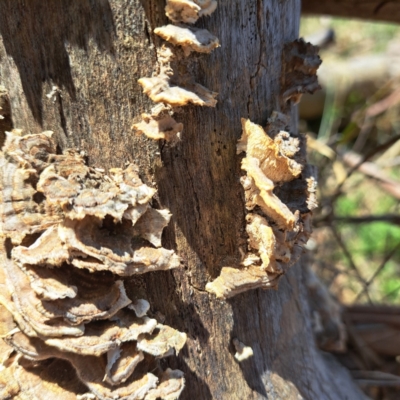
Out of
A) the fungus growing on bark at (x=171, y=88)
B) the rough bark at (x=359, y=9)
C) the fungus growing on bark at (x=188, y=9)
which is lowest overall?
the fungus growing on bark at (x=171, y=88)

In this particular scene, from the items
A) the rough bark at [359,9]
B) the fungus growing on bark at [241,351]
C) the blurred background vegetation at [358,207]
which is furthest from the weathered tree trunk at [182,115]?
the rough bark at [359,9]

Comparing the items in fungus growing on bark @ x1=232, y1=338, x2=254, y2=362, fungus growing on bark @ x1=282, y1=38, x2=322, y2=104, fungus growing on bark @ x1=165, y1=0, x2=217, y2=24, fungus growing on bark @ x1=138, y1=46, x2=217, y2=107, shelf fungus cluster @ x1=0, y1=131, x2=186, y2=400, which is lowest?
fungus growing on bark @ x1=232, y1=338, x2=254, y2=362

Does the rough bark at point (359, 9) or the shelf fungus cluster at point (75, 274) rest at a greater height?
the rough bark at point (359, 9)

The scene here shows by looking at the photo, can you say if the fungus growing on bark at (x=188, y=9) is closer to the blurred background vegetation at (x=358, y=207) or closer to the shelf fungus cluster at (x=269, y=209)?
the shelf fungus cluster at (x=269, y=209)

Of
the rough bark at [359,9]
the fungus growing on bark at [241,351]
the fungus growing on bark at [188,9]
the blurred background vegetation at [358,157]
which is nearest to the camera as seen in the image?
the fungus growing on bark at [188,9]

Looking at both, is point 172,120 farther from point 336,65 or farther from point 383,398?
point 336,65

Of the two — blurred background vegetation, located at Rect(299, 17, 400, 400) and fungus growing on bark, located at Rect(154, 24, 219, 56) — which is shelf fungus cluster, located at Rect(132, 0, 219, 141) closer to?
fungus growing on bark, located at Rect(154, 24, 219, 56)

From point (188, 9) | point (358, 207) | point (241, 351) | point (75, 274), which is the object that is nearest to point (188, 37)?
point (188, 9)

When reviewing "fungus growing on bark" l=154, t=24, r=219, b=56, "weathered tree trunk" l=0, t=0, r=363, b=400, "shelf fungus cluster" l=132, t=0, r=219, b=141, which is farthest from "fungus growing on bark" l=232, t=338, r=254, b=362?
"fungus growing on bark" l=154, t=24, r=219, b=56
